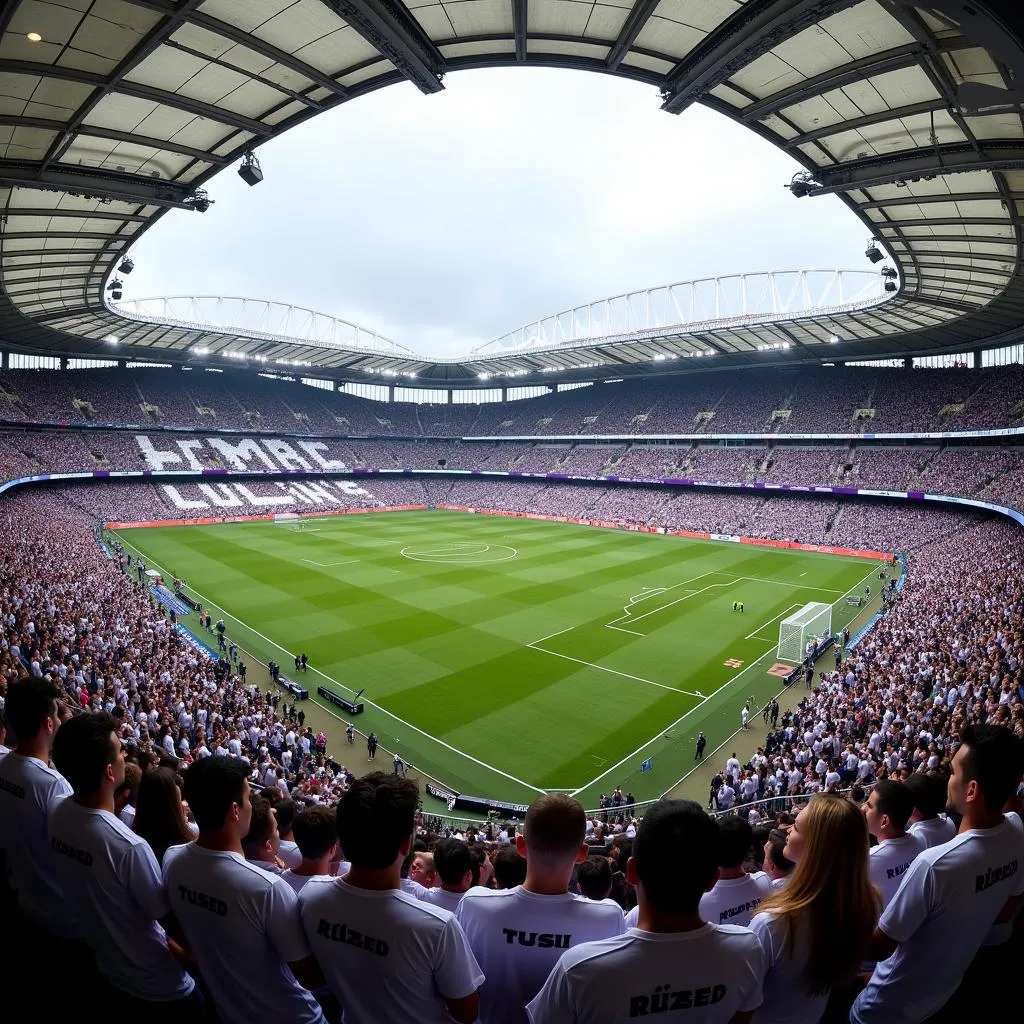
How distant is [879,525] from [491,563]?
1226 inches

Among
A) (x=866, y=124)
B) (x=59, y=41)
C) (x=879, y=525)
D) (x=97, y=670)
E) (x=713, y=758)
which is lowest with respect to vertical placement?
(x=713, y=758)

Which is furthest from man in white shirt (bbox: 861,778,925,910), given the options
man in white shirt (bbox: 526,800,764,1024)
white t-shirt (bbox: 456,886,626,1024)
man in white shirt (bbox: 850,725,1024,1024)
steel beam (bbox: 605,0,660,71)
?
steel beam (bbox: 605,0,660,71)

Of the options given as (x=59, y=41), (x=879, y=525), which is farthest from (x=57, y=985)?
(x=879, y=525)

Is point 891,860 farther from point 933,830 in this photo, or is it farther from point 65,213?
point 65,213

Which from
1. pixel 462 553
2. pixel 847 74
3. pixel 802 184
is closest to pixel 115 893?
pixel 847 74

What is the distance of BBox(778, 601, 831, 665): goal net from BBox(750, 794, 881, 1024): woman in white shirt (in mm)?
24890

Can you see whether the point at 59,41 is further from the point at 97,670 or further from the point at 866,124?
the point at 866,124

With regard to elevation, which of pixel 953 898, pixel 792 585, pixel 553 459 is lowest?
pixel 792 585

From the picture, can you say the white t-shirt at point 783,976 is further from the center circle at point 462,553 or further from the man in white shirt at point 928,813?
the center circle at point 462,553

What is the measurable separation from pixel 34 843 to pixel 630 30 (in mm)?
14837

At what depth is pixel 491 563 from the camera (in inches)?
1747

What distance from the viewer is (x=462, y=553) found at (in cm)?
4822

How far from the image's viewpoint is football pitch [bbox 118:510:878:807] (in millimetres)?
19016

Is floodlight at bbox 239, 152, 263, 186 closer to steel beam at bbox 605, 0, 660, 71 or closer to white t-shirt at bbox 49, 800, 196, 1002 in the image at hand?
steel beam at bbox 605, 0, 660, 71
